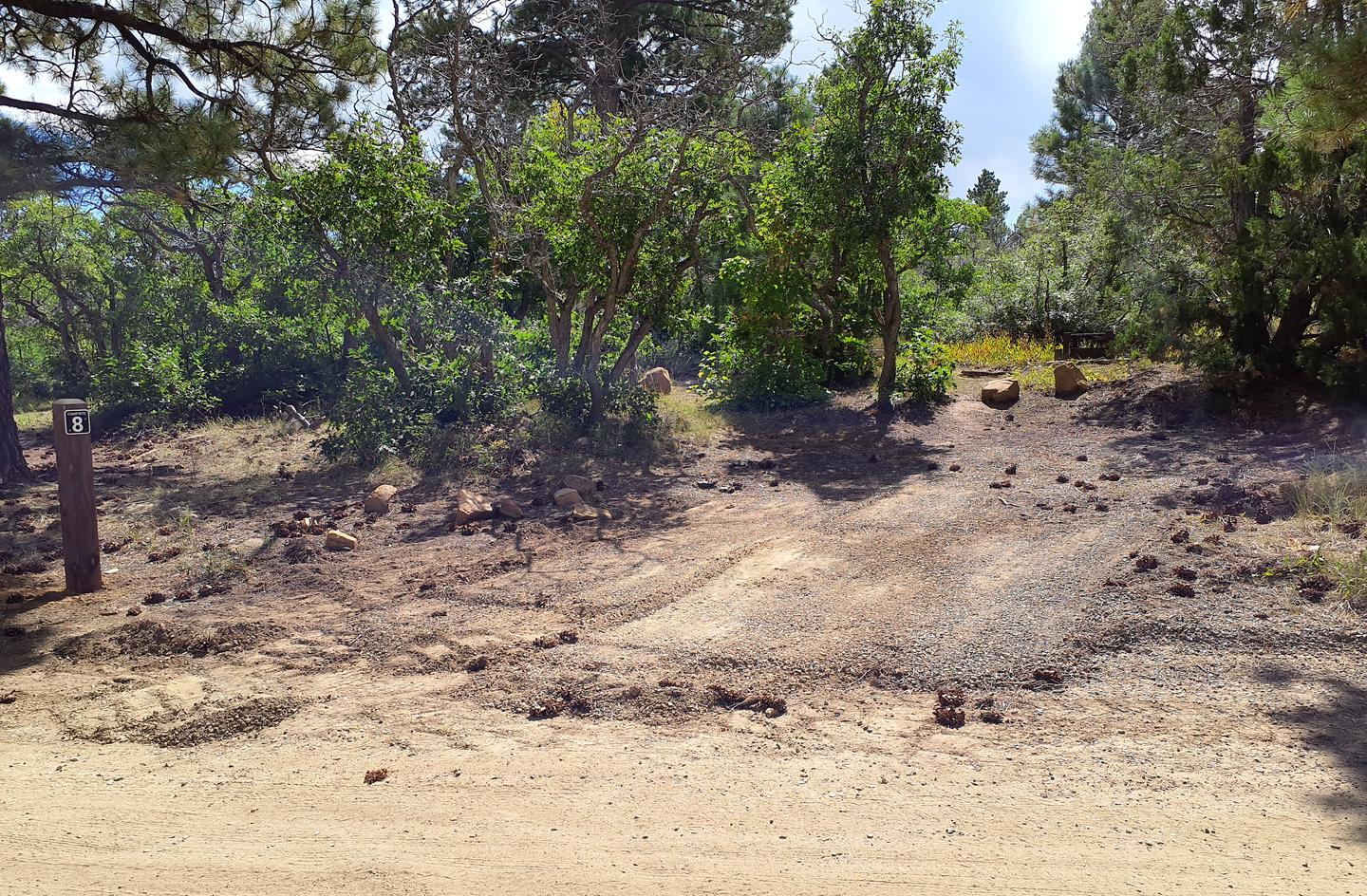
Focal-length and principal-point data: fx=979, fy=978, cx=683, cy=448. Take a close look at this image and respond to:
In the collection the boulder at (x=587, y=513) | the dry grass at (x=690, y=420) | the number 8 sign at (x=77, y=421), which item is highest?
the number 8 sign at (x=77, y=421)

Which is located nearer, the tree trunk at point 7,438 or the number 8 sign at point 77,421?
the number 8 sign at point 77,421

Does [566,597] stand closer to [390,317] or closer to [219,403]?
[390,317]

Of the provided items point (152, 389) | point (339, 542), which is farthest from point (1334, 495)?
point (152, 389)

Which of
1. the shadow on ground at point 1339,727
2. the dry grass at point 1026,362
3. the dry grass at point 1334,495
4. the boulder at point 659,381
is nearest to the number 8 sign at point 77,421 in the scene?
the shadow on ground at point 1339,727

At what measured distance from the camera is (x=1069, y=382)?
40.4 ft

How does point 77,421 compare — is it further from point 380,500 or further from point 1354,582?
point 1354,582

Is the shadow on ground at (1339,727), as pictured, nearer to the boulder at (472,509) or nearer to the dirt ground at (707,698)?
the dirt ground at (707,698)

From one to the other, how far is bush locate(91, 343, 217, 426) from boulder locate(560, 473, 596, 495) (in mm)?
6751

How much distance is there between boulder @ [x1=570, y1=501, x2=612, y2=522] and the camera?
26.7 feet

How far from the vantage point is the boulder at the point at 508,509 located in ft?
27.0

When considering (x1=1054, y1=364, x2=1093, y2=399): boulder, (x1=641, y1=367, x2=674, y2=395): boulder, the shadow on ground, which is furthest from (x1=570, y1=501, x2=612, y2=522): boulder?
(x1=1054, y1=364, x2=1093, y2=399): boulder

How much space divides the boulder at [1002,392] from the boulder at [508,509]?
6.71 metres

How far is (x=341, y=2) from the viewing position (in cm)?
897

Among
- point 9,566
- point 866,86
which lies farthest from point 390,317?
point 866,86
